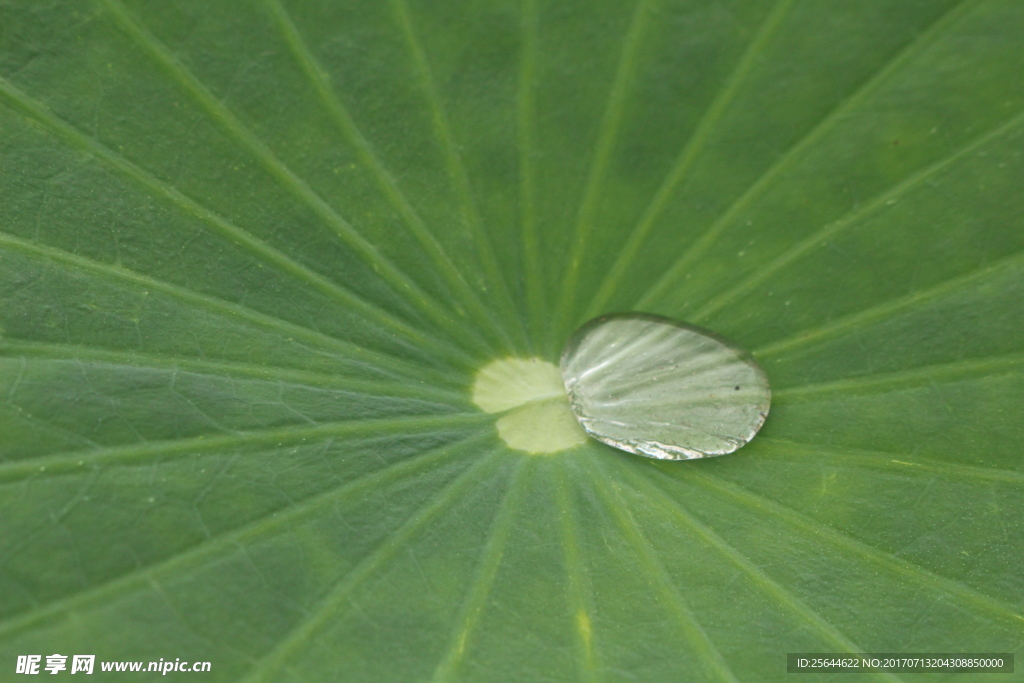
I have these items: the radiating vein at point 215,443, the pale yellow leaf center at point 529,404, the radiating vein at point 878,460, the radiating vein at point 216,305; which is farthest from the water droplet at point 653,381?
the radiating vein at point 216,305

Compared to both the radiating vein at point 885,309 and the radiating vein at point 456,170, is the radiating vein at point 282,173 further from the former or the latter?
the radiating vein at point 885,309

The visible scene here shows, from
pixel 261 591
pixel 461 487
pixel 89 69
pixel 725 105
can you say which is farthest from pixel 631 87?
pixel 261 591

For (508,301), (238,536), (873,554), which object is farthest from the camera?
(508,301)

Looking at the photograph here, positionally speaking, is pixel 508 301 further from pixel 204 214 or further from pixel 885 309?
pixel 885 309

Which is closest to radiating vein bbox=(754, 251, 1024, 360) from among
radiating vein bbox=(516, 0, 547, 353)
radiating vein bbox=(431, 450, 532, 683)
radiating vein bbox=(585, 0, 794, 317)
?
radiating vein bbox=(585, 0, 794, 317)

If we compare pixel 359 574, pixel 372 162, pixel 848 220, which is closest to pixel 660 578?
pixel 359 574

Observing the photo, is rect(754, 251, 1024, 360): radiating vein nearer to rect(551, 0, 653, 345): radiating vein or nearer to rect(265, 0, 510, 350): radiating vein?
rect(551, 0, 653, 345): radiating vein

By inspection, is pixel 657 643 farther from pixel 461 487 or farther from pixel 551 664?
pixel 461 487
